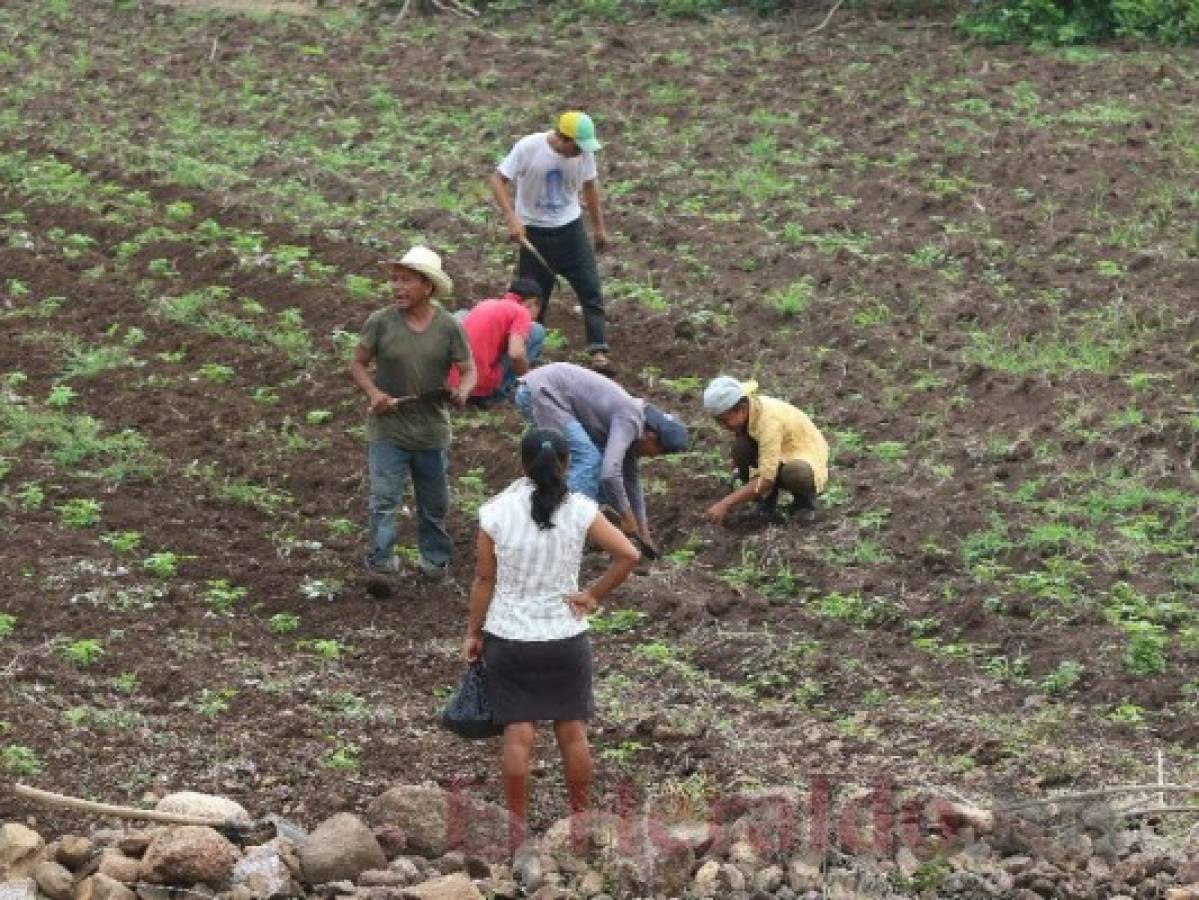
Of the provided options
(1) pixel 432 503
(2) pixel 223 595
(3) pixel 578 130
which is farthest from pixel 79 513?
(3) pixel 578 130

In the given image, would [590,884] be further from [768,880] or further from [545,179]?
[545,179]

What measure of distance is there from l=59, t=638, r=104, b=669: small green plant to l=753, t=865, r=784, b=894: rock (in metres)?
3.04

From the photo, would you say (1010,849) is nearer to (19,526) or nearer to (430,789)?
(430,789)

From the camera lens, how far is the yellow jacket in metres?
10.5

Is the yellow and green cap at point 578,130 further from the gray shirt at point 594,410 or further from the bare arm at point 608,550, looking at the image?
the bare arm at point 608,550

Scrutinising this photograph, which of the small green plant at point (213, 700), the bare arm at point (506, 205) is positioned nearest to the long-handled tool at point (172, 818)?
the small green plant at point (213, 700)

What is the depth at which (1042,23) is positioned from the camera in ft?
65.1

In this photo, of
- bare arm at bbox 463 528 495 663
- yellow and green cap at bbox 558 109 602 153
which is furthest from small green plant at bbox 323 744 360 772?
yellow and green cap at bbox 558 109 602 153

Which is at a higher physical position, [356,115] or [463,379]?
[463,379]

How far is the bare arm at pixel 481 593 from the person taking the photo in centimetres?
722

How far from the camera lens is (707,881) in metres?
6.76

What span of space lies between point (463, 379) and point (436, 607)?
1.00m

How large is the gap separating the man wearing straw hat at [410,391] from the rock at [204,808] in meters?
3.01

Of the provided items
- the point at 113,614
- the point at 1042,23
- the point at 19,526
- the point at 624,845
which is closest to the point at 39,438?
the point at 19,526
